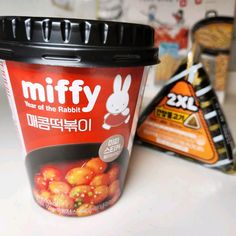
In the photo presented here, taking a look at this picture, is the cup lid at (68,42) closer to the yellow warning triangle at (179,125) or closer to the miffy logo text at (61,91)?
the miffy logo text at (61,91)

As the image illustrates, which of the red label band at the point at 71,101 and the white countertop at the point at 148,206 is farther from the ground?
the red label band at the point at 71,101

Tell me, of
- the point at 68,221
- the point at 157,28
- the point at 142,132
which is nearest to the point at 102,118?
the point at 68,221

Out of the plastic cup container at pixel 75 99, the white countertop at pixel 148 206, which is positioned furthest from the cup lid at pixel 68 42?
the white countertop at pixel 148 206

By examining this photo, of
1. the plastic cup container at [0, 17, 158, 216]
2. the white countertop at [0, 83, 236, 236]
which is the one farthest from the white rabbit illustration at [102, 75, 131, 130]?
the white countertop at [0, 83, 236, 236]

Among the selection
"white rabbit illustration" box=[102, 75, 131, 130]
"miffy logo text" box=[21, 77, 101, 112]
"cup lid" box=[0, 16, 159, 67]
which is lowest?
"white rabbit illustration" box=[102, 75, 131, 130]

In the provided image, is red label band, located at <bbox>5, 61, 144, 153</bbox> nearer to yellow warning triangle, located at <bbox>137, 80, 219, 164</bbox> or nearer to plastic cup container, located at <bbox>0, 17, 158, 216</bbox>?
plastic cup container, located at <bbox>0, 17, 158, 216</bbox>

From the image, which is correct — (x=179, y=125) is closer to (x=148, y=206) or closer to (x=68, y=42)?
(x=148, y=206)

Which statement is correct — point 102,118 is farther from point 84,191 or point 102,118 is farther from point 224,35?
point 224,35

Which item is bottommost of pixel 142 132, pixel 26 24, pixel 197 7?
pixel 142 132
